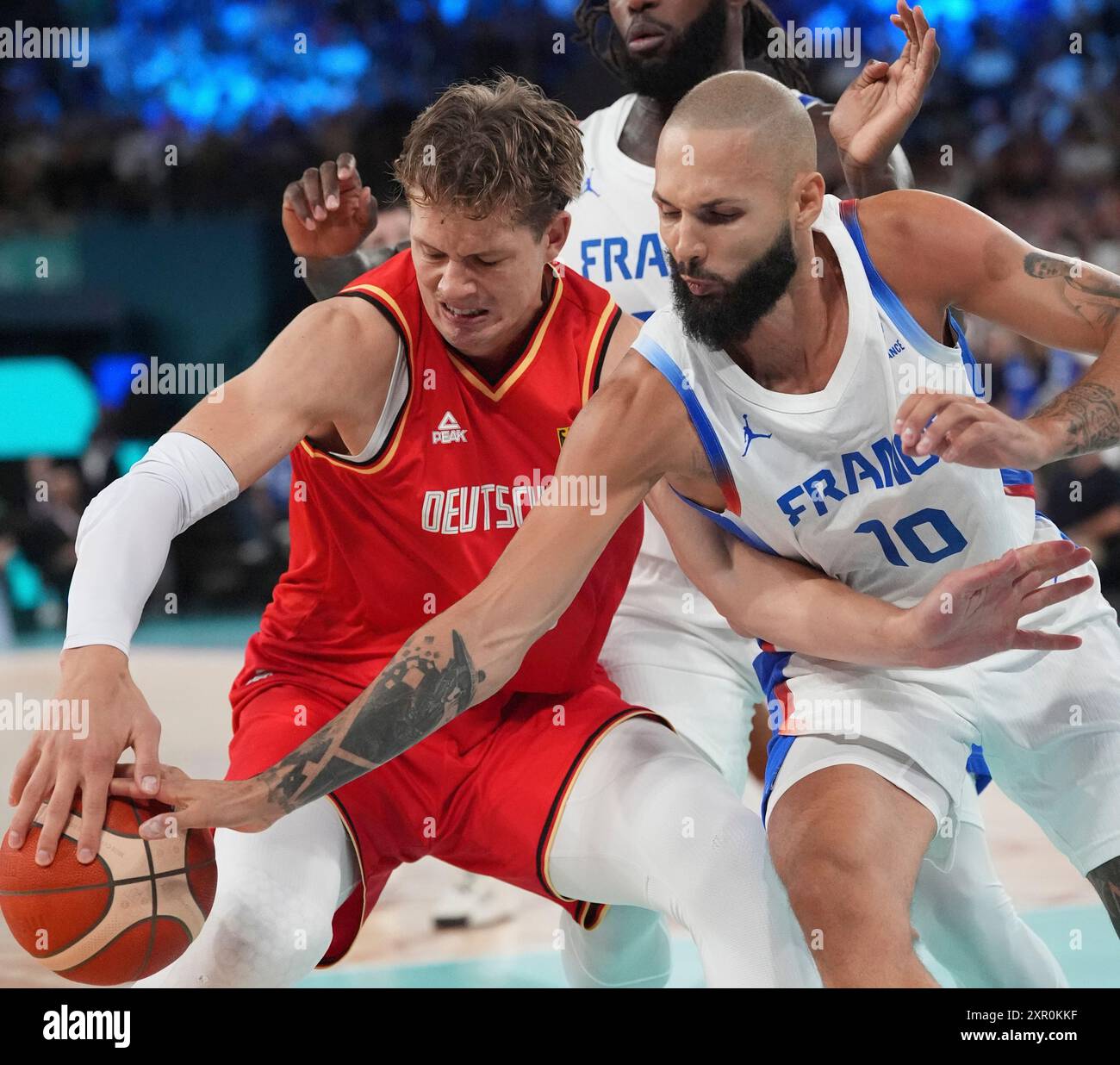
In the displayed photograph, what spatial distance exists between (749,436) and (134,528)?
128 cm

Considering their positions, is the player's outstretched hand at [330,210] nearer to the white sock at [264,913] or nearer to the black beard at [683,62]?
the black beard at [683,62]

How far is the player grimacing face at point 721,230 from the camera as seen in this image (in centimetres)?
292

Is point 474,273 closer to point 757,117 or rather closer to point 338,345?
point 338,345

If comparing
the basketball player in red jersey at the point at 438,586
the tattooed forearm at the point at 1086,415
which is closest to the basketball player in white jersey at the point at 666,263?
the basketball player in red jersey at the point at 438,586

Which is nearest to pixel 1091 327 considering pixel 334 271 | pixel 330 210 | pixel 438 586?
pixel 438 586

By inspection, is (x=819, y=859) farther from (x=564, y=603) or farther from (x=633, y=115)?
(x=633, y=115)

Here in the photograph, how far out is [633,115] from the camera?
14.5ft

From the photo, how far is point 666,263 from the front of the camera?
3.98 meters

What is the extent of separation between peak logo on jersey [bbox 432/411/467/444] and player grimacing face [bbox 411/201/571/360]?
160 millimetres

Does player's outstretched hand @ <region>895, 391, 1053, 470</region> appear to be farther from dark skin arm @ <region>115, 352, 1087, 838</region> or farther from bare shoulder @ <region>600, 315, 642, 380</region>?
bare shoulder @ <region>600, 315, 642, 380</region>

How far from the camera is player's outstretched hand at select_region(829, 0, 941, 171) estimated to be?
3.48m

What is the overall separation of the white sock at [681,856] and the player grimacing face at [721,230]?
924 millimetres

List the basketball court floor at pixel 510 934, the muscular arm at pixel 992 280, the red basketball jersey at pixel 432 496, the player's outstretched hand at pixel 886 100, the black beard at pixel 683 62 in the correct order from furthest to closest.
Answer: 1. the basketball court floor at pixel 510 934
2. the black beard at pixel 683 62
3. the player's outstretched hand at pixel 886 100
4. the red basketball jersey at pixel 432 496
5. the muscular arm at pixel 992 280

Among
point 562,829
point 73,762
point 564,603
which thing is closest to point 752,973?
point 562,829
